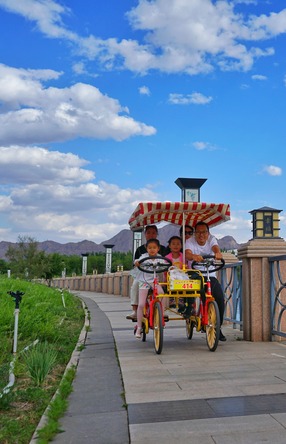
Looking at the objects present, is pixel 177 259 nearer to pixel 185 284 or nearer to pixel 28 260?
pixel 185 284

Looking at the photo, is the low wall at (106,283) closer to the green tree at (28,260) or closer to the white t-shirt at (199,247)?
the green tree at (28,260)

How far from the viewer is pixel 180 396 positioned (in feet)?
14.3

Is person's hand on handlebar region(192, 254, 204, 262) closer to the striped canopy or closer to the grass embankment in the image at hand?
the striped canopy

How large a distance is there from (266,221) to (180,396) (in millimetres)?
31340

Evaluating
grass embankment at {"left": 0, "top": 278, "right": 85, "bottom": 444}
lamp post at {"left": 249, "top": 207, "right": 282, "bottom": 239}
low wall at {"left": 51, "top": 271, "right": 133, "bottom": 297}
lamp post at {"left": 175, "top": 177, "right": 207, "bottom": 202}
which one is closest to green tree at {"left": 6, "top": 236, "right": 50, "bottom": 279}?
low wall at {"left": 51, "top": 271, "right": 133, "bottom": 297}

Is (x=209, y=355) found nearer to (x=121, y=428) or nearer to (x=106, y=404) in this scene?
(x=106, y=404)

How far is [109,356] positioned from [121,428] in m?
3.12

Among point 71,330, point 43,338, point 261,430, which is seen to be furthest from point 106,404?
point 71,330

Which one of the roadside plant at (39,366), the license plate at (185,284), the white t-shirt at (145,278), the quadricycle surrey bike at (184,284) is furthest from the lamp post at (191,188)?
the roadside plant at (39,366)

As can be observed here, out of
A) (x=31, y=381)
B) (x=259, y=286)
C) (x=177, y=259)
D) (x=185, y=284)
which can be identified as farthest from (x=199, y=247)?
(x=31, y=381)

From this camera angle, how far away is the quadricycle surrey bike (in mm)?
6695

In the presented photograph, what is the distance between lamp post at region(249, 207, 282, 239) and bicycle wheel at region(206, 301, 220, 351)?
28.2 meters

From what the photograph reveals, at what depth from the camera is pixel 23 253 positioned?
4738cm

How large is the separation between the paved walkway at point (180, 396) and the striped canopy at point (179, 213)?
1944 millimetres
